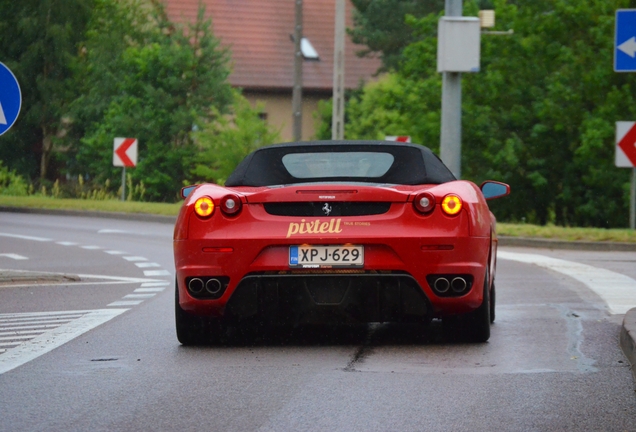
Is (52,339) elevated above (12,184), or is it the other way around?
(52,339)

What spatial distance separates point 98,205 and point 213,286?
84.0 ft

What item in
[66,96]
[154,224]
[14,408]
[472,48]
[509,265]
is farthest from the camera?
[66,96]

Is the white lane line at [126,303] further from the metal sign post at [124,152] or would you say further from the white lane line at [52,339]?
the metal sign post at [124,152]

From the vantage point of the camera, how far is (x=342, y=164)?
8.90m

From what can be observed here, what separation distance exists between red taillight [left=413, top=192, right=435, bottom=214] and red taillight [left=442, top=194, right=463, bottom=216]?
9cm

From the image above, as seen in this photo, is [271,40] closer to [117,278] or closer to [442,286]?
[117,278]

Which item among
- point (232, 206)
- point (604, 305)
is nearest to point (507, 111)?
point (604, 305)

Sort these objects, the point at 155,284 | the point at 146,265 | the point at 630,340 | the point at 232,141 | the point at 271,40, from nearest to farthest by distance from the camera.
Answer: the point at 630,340, the point at 155,284, the point at 146,265, the point at 232,141, the point at 271,40

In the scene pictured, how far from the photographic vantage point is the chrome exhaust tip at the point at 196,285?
27.2 feet

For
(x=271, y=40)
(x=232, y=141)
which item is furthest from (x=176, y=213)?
(x=271, y=40)

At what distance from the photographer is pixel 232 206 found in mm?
8242

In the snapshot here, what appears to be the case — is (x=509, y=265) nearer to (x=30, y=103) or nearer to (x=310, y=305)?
(x=310, y=305)

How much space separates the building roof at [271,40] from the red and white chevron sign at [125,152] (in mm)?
18777

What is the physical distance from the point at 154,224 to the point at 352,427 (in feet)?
75.8
